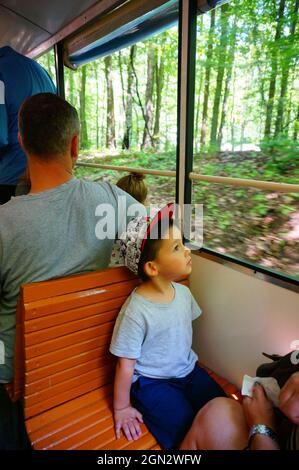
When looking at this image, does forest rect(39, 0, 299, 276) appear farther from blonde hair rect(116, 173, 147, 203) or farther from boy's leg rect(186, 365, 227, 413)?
boy's leg rect(186, 365, 227, 413)

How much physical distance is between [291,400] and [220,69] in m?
3.75

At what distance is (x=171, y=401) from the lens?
1.23 metres

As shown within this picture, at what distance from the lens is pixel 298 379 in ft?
3.02

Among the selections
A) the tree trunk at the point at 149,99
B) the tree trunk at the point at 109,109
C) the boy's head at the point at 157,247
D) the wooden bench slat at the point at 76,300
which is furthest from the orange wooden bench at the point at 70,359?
the tree trunk at the point at 109,109

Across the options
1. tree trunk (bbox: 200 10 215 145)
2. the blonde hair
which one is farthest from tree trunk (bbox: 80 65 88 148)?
the blonde hair

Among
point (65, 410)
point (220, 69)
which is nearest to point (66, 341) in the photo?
point (65, 410)

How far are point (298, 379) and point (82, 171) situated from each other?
15.1 feet

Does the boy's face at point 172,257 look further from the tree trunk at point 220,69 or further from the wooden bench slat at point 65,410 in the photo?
the tree trunk at point 220,69

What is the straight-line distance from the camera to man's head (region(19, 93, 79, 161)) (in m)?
1.13

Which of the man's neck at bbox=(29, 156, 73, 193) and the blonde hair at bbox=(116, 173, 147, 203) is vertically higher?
the man's neck at bbox=(29, 156, 73, 193)

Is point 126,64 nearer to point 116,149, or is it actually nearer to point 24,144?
point 116,149

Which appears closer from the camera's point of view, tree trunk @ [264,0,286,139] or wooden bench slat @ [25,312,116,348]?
wooden bench slat @ [25,312,116,348]

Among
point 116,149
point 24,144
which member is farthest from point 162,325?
point 116,149

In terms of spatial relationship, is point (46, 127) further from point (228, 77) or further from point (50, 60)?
point (228, 77)
